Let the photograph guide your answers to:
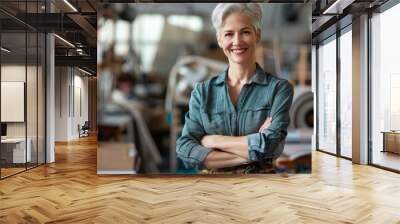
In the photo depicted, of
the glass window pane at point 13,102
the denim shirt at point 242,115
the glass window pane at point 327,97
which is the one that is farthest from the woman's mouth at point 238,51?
the glass window pane at point 327,97

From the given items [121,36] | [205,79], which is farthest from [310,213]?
[121,36]

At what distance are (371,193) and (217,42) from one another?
2829mm

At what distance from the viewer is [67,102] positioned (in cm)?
1502

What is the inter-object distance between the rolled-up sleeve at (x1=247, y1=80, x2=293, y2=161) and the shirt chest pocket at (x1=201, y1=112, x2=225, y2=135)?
41 cm

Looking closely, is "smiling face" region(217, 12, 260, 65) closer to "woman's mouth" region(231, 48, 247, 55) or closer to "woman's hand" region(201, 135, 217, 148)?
"woman's mouth" region(231, 48, 247, 55)

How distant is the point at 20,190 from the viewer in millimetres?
5195

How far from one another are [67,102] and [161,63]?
1022 centimetres

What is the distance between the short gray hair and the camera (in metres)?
5.70

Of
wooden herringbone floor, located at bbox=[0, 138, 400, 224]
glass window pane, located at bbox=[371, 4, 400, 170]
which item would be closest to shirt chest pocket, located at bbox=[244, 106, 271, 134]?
wooden herringbone floor, located at bbox=[0, 138, 400, 224]

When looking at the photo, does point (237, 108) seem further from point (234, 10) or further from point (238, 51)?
point (234, 10)

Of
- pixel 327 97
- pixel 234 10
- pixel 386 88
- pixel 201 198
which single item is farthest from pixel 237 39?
pixel 327 97

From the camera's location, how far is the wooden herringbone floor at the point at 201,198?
12.6 ft

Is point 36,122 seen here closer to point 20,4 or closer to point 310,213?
point 20,4

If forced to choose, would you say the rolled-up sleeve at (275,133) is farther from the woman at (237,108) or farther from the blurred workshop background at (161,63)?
the blurred workshop background at (161,63)
